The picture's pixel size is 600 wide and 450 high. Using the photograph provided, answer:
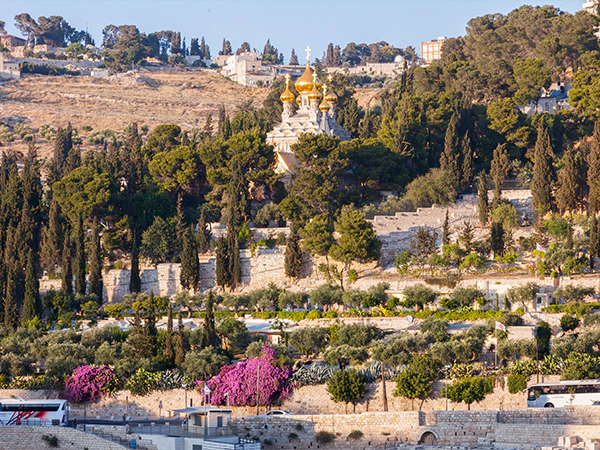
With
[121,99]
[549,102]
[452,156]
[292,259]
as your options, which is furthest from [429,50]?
[292,259]

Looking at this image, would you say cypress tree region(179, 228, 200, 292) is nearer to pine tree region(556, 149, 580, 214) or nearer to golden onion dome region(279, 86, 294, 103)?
pine tree region(556, 149, 580, 214)

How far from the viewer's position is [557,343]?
156ft

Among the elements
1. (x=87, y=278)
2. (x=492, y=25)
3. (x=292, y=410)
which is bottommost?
(x=292, y=410)

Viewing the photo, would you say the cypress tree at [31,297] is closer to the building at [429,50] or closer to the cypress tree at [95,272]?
the cypress tree at [95,272]

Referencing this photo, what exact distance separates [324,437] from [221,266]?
784 inches

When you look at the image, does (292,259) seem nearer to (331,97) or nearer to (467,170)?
(467,170)

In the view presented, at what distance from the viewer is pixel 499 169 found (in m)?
66.2

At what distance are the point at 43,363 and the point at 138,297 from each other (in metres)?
7.71

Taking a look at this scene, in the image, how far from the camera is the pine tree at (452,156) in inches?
2645

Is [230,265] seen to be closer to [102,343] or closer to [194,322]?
[194,322]

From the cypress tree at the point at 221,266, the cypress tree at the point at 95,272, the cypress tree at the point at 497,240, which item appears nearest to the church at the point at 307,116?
the cypress tree at the point at 221,266

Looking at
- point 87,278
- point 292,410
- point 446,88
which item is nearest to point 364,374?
point 292,410

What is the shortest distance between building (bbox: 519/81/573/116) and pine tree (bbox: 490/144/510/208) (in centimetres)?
1189

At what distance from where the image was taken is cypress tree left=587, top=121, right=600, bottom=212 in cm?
6078
